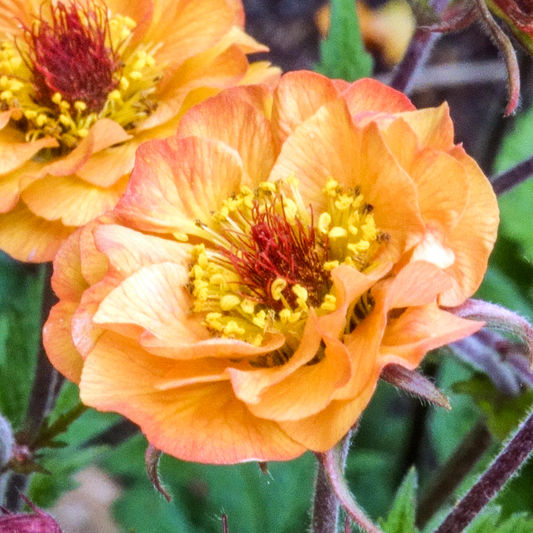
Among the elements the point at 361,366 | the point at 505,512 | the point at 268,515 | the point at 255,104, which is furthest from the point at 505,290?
the point at 361,366

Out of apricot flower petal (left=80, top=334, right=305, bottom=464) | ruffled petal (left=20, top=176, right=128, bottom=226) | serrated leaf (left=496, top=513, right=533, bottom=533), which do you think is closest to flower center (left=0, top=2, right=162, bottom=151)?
ruffled petal (left=20, top=176, right=128, bottom=226)

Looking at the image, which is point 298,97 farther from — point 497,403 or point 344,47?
point 497,403

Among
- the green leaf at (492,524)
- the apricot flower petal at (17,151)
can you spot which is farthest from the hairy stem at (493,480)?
the apricot flower petal at (17,151)

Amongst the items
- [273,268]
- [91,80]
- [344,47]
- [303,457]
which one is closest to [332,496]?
[273,268]

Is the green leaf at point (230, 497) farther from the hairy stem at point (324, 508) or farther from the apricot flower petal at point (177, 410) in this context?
the apricot flower petal at point (177, 410)

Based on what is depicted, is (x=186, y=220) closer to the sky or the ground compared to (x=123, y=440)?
closer to the sky

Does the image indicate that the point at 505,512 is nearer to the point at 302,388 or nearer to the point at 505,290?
the point at 505,290
